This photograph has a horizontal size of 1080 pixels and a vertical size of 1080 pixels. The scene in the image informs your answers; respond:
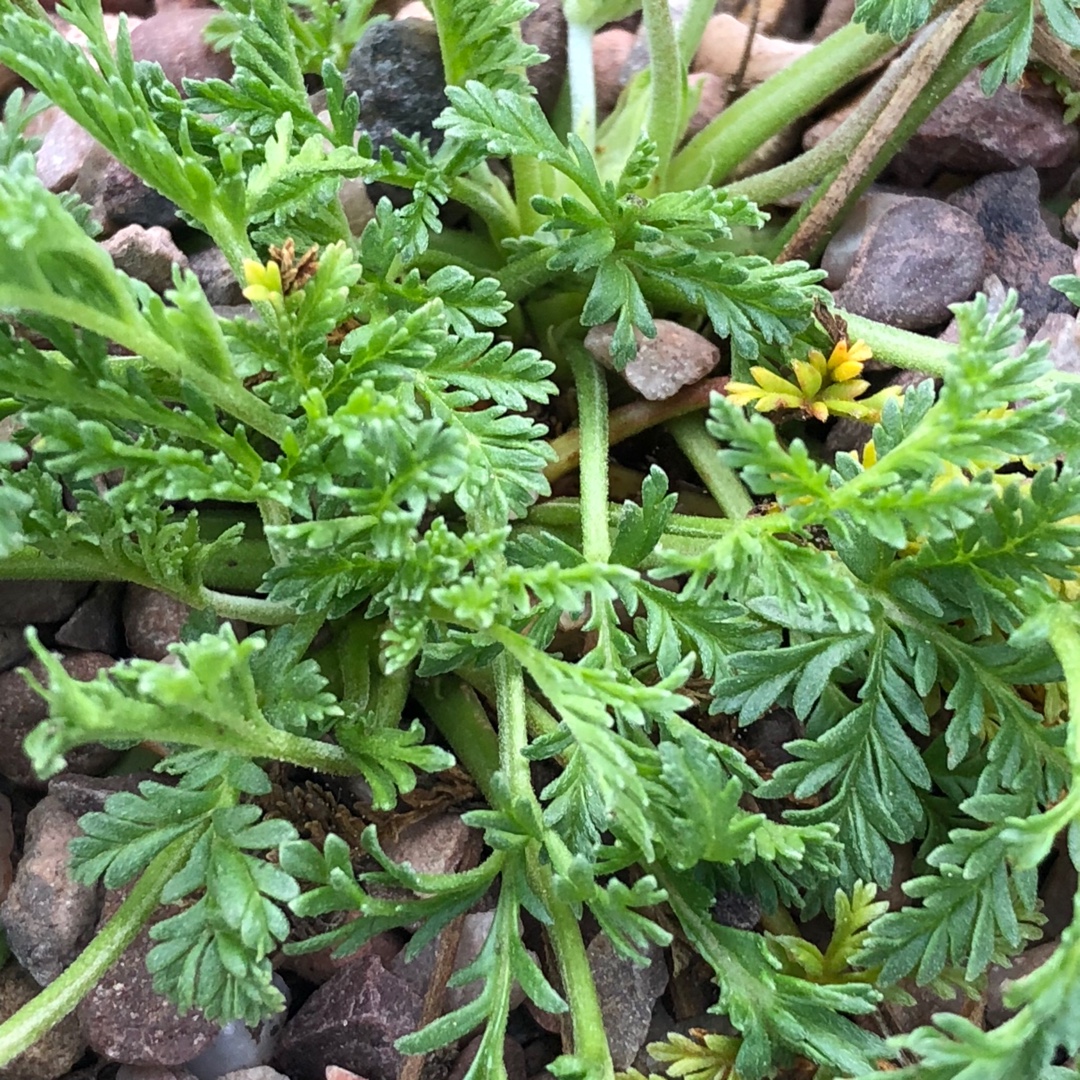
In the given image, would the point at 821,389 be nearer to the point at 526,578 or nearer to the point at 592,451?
the point at 592,451

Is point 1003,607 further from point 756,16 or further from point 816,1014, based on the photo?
point 756,16

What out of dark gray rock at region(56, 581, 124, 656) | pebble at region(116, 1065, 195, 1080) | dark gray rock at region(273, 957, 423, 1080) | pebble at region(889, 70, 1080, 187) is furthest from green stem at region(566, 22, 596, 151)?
pebble at region(116, 1065, 195, 1080)

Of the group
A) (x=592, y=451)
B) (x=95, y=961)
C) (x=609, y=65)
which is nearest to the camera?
(x=95, y=961)

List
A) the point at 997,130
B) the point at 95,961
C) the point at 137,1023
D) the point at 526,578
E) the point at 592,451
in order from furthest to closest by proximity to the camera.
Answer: the point at 997,130, the point at 592,451, the point at 137,1023, the point at 95,961, the point at 526,578

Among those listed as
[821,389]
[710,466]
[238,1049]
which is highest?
[821,389]

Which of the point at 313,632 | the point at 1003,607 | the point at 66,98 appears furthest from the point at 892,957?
the point at 66,98

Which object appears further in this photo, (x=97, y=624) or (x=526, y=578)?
(x=97, y=624)

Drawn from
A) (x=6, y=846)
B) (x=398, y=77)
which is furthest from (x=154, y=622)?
(x=398, y=77)
